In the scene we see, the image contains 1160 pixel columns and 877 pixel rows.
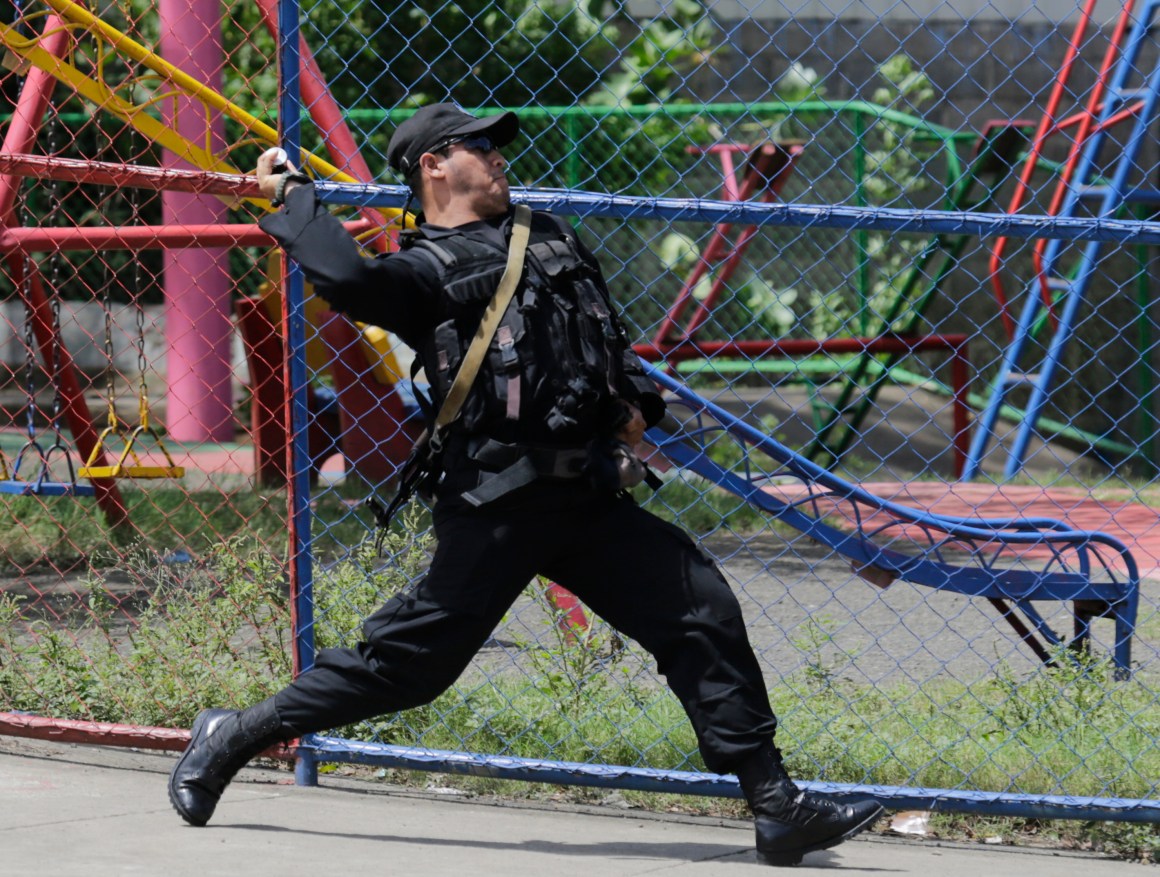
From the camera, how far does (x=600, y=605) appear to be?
12.4 ft

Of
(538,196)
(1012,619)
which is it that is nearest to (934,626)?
(1012,619)

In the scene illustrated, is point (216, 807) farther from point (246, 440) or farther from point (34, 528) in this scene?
point (246, 440)

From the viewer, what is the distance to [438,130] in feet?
12.1

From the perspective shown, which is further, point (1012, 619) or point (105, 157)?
point (105, 157)

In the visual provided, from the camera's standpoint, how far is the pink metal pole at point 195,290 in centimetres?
963

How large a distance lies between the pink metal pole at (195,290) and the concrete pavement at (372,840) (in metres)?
5.44

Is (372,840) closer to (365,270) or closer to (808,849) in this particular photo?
(808,849)

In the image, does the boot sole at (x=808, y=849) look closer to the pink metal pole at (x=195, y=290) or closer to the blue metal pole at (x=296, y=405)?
the blue metal pole at (x=296, y=405)

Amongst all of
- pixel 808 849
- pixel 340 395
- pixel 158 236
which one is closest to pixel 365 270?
pixel 808 849

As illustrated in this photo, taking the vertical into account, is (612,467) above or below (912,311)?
below

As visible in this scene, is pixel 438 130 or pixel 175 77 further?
pixel 175 77

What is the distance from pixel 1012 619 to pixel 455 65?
273 inches

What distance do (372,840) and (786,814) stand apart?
1.01 meters

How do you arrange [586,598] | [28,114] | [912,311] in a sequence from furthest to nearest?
1. [912,311]
2. [28,114]
3. [586,598]
